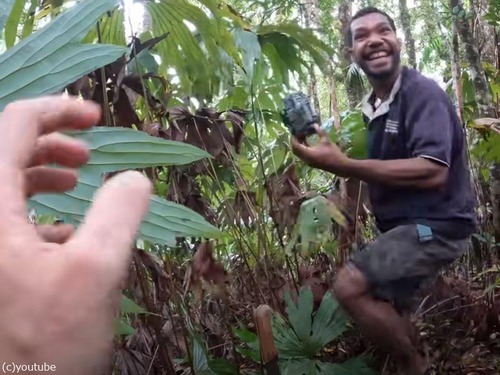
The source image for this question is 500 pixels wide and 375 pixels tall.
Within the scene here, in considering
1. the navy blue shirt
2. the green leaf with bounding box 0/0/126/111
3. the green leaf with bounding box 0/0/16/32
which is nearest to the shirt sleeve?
the navy blue shirt

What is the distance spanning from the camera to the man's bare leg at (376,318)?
1.73m

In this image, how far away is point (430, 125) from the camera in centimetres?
166

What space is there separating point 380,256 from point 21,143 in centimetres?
150

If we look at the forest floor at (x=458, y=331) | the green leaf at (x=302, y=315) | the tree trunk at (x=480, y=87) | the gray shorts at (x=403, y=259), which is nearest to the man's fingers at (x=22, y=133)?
the gray shorts at (x=403, y=259)

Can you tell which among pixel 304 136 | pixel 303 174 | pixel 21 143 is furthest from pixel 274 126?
pixel 21 143

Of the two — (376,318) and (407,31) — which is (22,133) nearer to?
Result: (376,318)

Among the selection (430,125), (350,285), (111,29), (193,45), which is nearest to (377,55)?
(430,125)

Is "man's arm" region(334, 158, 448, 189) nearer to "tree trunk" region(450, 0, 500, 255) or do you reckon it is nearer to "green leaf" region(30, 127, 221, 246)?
"green leaf" region(30, 127, 221, 246)

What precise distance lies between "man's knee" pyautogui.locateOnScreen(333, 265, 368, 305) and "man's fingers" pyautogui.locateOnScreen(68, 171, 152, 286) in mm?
1461

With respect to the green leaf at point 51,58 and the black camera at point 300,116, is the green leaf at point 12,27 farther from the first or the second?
the black camera at point 300,116

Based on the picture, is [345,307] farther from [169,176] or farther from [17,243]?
[17,243]

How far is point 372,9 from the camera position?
79.0 inches

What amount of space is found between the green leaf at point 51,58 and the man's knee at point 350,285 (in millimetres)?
1134

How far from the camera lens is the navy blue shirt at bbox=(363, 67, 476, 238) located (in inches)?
65.5
